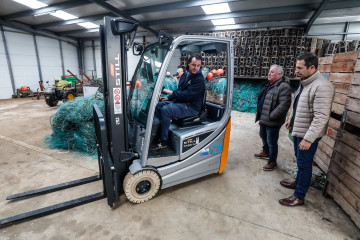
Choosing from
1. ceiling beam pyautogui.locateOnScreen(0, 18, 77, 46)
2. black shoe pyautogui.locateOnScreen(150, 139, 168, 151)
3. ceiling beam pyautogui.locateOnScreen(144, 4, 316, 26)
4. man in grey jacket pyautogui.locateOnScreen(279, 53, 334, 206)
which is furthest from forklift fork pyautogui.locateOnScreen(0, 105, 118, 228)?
ceiling beam pyautogui.locateOnScreen(0, 18, 77, 46)

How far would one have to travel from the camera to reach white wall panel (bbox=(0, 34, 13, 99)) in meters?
11.8

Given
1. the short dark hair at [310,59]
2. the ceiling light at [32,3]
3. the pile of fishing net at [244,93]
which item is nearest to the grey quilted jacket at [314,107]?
the short dark hair at [310,59]

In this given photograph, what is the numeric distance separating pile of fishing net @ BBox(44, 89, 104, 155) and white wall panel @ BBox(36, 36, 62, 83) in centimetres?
1298

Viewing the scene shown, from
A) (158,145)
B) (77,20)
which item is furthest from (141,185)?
(77,20)

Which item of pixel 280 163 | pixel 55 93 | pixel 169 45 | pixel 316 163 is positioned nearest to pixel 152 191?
pixel 169 45

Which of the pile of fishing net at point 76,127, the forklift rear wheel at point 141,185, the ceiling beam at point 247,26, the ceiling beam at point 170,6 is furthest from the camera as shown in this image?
the ceiling beam at point 247,26

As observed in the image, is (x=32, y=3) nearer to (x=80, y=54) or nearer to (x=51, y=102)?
(x=51, y=102)

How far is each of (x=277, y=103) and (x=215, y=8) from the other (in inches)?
288

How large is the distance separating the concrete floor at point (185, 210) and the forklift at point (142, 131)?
0.56 feet

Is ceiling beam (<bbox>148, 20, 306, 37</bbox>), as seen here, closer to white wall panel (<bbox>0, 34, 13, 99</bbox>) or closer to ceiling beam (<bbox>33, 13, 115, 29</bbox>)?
ceiling beam (<bbox>33, 13, 115, 29</bbox>)

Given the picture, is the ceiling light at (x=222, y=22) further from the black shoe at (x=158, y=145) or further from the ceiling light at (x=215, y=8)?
the black shoe at (x=158, y=145)

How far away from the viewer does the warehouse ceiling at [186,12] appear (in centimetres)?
781

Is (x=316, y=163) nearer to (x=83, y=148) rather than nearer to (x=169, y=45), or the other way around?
(x=169, y=45)

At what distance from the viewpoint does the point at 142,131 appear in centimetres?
277
